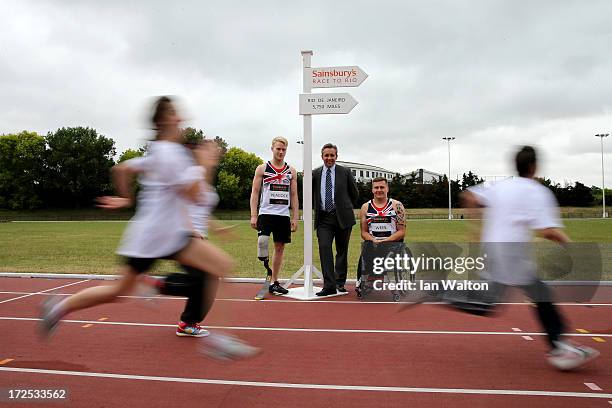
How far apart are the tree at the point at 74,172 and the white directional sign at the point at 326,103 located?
76.4m

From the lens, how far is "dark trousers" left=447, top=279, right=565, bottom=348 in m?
3.54

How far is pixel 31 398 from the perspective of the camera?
3.20m

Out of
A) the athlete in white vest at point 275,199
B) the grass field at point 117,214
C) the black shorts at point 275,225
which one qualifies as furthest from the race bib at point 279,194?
the grass field at point 117,214

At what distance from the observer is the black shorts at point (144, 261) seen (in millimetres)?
3061

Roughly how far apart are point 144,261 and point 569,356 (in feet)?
10.6

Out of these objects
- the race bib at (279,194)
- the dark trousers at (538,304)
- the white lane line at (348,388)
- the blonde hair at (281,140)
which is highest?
the blonde hair at (281,140)

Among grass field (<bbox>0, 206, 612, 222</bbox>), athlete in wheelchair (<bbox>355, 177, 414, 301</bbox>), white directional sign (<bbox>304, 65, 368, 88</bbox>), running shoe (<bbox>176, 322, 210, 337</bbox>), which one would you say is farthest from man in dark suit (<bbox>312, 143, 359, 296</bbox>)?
grass field (<bbox>0, 206, 612, 222</bbox>)

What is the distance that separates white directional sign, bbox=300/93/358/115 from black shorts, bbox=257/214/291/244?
162cm

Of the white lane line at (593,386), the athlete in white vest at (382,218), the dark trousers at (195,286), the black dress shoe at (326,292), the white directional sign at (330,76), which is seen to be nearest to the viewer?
the dark trousers at (195,286)

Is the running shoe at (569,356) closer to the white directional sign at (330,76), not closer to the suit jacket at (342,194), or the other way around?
the suit jacket at (342,194)

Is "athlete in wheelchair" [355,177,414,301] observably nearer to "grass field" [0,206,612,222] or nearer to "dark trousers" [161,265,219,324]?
"dark trousers" [161,265,219,324]

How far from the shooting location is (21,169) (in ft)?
258

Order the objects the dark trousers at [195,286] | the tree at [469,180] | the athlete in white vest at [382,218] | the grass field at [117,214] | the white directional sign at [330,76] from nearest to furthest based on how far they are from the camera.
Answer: the dark trousers at [195,286] < the athlete in white vest at [382,218] < the white directional sign at [330,76] < the grass field at [117,214] < the tree at [469,180]

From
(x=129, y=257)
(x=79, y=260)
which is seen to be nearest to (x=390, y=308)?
(x=129, y=257)
